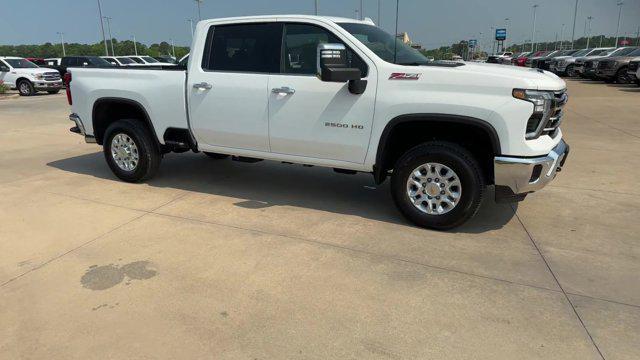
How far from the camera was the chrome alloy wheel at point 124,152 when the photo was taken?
5.95 meters

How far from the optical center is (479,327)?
2.94 meters

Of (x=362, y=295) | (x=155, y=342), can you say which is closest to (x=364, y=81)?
(x=362, y=295)

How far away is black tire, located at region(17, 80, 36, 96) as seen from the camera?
20172mm

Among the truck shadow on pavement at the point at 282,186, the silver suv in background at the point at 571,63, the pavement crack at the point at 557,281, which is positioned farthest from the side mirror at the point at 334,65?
the silver suv in background at the point at 571,63

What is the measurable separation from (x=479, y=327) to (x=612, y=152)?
20.7 feet

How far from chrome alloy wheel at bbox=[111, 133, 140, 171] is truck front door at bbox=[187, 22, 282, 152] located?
1089 millimetres

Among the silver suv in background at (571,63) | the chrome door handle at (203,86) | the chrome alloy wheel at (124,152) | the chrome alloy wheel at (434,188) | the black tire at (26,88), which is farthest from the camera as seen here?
the silver suv in background at (571,63)

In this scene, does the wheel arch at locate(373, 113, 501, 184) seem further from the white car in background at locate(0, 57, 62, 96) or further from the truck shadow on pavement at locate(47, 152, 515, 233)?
the white car in background at locate(0, 57, 62, 96)

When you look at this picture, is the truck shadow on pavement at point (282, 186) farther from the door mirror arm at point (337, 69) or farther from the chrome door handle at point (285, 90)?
the door mirror arm at point (337, 69)

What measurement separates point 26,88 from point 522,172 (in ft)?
73.0

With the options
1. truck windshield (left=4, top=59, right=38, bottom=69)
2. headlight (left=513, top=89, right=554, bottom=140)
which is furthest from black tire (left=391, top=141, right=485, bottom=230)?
truck windshield (left=4, top=59, right=38, bottom=69)

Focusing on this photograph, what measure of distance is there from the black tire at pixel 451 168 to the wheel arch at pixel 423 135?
7.0 inches

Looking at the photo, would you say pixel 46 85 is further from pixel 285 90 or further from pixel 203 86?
pixel 285 90

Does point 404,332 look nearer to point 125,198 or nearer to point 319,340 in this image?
point 319,340
